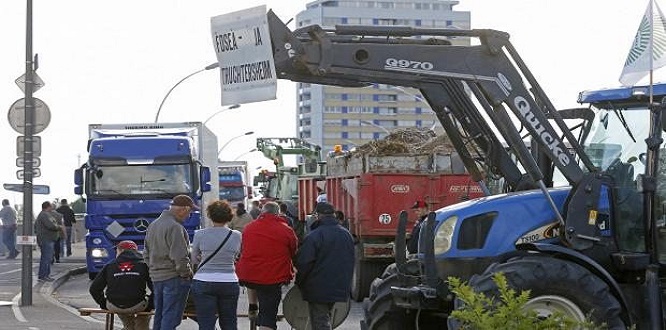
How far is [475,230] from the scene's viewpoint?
12695mm

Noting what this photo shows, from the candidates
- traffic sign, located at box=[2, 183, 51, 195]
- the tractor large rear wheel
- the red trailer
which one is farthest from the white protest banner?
traffic sign, located at box=[2, 183, 51, 195]

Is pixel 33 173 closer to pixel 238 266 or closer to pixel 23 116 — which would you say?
pixel 23 116

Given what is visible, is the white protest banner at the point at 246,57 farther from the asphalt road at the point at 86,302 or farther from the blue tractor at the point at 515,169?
the asphalt road at the point at 86,302

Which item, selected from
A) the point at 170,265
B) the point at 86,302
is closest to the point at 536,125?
the point at 170,265

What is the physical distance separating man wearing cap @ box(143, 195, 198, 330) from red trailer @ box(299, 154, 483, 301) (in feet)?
29.5

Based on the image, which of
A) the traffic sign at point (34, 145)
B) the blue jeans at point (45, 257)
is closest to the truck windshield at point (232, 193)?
the blue jeans at point (45, 257)

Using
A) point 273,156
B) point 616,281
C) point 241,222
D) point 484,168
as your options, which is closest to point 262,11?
point 484,168

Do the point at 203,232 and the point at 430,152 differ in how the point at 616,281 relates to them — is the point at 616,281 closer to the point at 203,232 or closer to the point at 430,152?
the point at 203,232

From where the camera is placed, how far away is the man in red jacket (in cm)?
Answer: 1479

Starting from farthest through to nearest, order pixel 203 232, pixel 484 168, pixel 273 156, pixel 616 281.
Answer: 1. pixel 273 156
2. pixel 203 232
3. pixel 484 168
4. pixel 616 281

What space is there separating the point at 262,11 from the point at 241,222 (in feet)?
50.7

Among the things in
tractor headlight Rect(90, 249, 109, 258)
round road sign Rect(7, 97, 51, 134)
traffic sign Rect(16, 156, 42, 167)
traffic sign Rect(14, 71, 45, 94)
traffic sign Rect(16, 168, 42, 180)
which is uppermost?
traffic sign Rect(14, 71, 45, 94)

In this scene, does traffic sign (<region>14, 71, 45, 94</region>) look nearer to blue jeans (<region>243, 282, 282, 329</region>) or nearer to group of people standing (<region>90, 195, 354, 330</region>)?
group of people standing (<region>90, 195, 354, 330</region>)

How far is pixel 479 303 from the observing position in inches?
305
